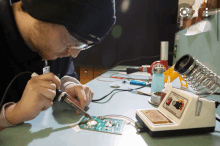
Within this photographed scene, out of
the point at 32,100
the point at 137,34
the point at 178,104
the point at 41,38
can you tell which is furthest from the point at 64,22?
the point at 137,34

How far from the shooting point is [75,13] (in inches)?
20.1

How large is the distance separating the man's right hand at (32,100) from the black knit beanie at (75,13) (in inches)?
9.0

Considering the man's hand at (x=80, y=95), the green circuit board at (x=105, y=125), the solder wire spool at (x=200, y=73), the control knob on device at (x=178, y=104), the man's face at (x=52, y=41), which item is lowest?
the green circuit board at (x=105, y=125)

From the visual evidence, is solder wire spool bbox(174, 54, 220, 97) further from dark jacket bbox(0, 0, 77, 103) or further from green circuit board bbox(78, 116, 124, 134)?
dark jacket bbox(0, 0, 77, 103)

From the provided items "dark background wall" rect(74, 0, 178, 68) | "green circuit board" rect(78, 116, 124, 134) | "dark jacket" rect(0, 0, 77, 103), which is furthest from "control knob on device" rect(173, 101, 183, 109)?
"dark background wall" rect(74, 0, 178, 68)

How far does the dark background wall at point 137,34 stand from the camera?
214cm

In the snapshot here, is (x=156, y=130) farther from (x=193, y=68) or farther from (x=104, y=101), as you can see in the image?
(x=104, y=101)

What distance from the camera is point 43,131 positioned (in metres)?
0.50

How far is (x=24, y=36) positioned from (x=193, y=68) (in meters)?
0.78

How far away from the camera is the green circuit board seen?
52 cm

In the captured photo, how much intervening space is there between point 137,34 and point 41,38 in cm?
188

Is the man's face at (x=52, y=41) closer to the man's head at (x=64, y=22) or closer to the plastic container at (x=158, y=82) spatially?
the man's head at (x=64, y=22)

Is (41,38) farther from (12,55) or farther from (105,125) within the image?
(105,125)

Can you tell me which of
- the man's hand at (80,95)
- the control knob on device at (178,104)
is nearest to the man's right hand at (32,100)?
the man's hand at (80,95)
